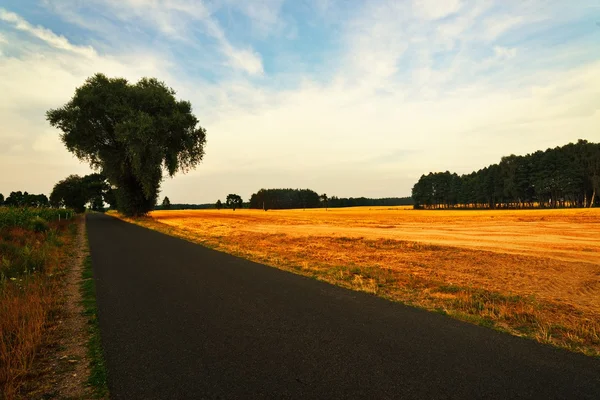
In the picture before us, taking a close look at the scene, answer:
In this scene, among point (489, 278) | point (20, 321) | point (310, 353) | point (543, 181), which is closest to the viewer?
→ point (310, 353)

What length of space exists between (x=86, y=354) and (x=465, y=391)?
5188 mm

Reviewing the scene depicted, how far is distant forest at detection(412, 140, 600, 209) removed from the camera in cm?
7269

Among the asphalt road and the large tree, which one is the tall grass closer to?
the asphalt road

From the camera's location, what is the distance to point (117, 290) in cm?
793

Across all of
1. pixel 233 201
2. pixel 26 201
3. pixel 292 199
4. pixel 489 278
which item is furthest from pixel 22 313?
pixel 292 199

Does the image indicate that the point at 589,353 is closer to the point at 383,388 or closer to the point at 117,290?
the point at 383,388

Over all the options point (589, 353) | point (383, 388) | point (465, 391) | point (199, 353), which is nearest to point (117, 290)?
point (199, 353)

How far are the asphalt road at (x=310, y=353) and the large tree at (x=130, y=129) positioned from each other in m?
31.8

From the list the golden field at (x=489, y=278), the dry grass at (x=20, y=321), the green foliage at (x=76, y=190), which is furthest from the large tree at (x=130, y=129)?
the green foliage at (x=76, y=190)

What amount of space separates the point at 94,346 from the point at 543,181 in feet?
319

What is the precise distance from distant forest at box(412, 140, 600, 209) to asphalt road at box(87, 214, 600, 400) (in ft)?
282

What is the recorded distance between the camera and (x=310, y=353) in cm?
453

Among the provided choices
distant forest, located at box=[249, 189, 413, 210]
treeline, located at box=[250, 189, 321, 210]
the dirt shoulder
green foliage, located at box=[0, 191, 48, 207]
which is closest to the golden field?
the dirt shoulder

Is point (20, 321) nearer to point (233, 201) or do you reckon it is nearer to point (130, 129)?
point (130, 129)
